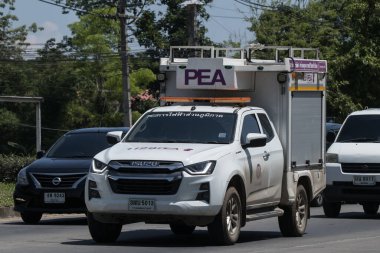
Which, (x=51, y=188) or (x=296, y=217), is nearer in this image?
(x=296, y=217)

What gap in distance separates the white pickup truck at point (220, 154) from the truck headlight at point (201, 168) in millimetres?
13

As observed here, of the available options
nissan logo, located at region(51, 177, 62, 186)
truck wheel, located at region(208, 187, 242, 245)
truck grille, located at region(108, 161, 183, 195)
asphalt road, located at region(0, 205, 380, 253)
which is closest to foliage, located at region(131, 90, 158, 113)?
asphalt road, located at region(0, 205, 380, 253)

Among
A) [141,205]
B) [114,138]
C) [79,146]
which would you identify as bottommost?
[141,205]

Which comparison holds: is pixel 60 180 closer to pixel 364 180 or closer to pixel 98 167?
pixel 98 167

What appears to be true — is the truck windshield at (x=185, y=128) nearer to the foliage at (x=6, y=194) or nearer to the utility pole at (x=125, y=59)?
the foliage at (x=6, y=194)

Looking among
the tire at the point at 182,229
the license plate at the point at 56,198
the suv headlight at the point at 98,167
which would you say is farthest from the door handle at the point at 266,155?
the license plate at the point at 56,198

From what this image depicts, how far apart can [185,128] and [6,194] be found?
32.0 feet

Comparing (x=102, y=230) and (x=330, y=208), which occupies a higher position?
(x=102, y=230)

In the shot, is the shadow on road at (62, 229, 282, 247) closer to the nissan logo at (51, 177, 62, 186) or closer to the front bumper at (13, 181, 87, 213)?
the front bumper at (13, 181, 87, 213)

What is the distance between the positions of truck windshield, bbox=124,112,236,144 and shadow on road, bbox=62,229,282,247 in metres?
1.40

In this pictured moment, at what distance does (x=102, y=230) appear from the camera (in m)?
14.6

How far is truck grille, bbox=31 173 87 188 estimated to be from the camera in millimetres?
18781

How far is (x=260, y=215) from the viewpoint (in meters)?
15.2

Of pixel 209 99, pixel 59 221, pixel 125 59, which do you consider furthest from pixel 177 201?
pixel 125 59
